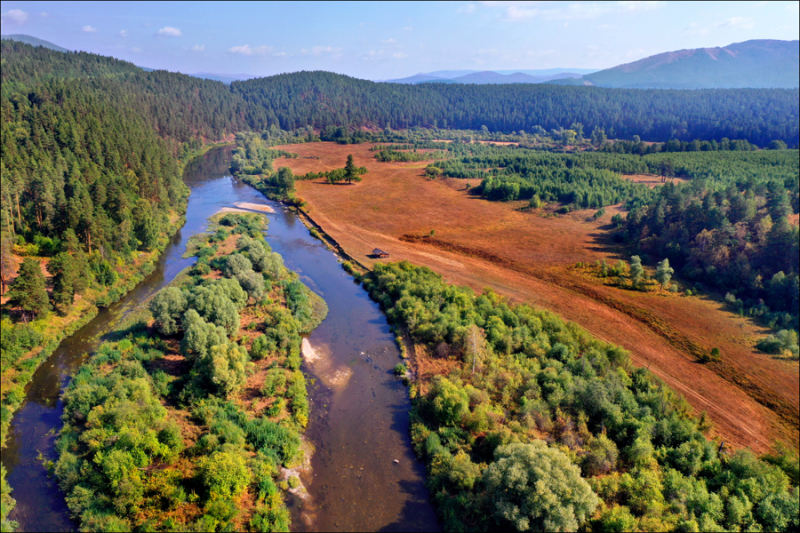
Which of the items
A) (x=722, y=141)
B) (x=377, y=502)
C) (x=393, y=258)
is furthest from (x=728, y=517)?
(x=722, y=141)

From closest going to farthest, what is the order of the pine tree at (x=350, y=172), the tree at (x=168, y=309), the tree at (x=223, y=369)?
the tree at (x=223, y=369) → the tree at (x=168, y=309) → the pine tree at (x=350, y=172)

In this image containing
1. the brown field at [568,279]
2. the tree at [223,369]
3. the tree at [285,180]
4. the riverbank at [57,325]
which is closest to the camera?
the brown field at [568,279]

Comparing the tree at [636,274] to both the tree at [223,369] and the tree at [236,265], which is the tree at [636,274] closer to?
the tree at [223,369]

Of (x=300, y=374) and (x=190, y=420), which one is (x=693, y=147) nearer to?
(x=300, y=374)

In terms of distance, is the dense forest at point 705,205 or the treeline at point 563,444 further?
the dense forest at point 705,205

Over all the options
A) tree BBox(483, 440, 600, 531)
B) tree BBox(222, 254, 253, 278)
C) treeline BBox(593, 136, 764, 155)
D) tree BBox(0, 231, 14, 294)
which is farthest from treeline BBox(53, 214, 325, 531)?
treeline BBox(593, 136, 764, 155)

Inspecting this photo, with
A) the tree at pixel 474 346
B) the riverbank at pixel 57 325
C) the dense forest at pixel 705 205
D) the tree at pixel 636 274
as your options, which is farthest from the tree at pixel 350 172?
the tree at pixel 474 346

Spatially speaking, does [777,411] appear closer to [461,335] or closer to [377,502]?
[461,335]
